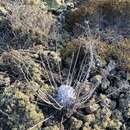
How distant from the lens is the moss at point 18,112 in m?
4.54

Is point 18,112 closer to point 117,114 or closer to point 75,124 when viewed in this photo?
point 75,124

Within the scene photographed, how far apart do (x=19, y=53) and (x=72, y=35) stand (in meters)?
0.88

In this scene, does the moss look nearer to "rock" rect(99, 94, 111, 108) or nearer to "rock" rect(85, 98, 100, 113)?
"rock" rect(85, 98, 100, 113)

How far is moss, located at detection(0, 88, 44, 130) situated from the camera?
4.54 m

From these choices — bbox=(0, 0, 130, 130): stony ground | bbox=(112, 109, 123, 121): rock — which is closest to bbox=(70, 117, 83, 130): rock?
bbox=(0, 0, 130, 130): stony ground

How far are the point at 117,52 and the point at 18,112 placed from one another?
1.37m

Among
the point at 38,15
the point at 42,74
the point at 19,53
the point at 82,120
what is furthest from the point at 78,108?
the point at 38,15

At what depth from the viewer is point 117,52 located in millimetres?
5266

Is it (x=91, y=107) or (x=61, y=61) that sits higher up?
(x=61, y=61)

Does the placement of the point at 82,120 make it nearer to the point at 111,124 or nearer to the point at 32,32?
the point at 111,124

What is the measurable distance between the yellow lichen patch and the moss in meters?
1.08

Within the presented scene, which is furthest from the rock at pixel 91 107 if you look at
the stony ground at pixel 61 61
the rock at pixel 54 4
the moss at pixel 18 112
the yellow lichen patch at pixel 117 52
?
the rock at pixel 54 4

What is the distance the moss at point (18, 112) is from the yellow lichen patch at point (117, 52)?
3.55 ft

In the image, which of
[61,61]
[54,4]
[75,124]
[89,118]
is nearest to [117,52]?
[61,61]
